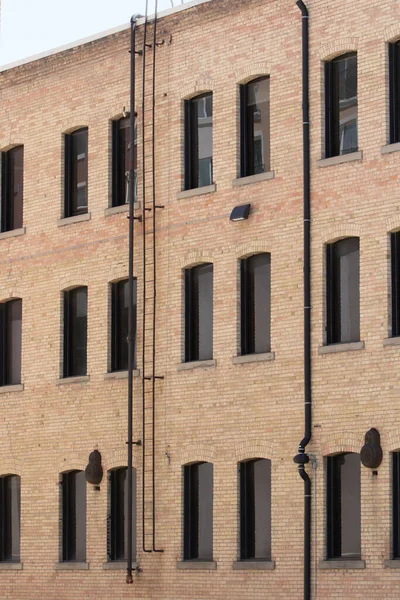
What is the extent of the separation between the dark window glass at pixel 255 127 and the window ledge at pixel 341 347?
416cm

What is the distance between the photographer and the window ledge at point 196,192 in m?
33.2

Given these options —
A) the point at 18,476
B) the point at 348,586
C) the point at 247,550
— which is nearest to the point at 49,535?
the point at 18,476

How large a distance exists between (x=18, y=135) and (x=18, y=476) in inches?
315

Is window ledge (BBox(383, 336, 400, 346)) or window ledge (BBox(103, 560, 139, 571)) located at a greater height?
window ledge (BBox(383, 336, 400, 346))

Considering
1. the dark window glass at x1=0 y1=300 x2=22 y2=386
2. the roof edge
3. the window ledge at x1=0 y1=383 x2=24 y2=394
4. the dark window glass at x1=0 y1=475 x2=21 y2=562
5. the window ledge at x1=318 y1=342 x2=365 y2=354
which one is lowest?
the dark window glass at x1=0 y1=475 x2=21 y2=562

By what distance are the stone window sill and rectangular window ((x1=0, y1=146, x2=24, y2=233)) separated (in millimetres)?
13718

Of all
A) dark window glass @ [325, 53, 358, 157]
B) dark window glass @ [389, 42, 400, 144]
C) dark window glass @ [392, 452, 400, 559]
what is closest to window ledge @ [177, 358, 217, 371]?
dark window glass @ [325, 53, 358, 157]

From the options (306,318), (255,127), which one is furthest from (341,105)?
(306,318)

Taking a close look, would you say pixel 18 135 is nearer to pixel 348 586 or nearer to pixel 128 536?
pixel 128 536

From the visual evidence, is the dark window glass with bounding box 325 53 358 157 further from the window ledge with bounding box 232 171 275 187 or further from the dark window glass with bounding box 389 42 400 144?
the window ledge with bounding box 232 171 275 187

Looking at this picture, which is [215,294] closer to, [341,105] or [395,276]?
[395,276]

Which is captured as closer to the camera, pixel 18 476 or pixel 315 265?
pixel 315 265

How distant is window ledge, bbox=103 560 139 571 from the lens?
3375 cm

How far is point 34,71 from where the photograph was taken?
38.0 metres
